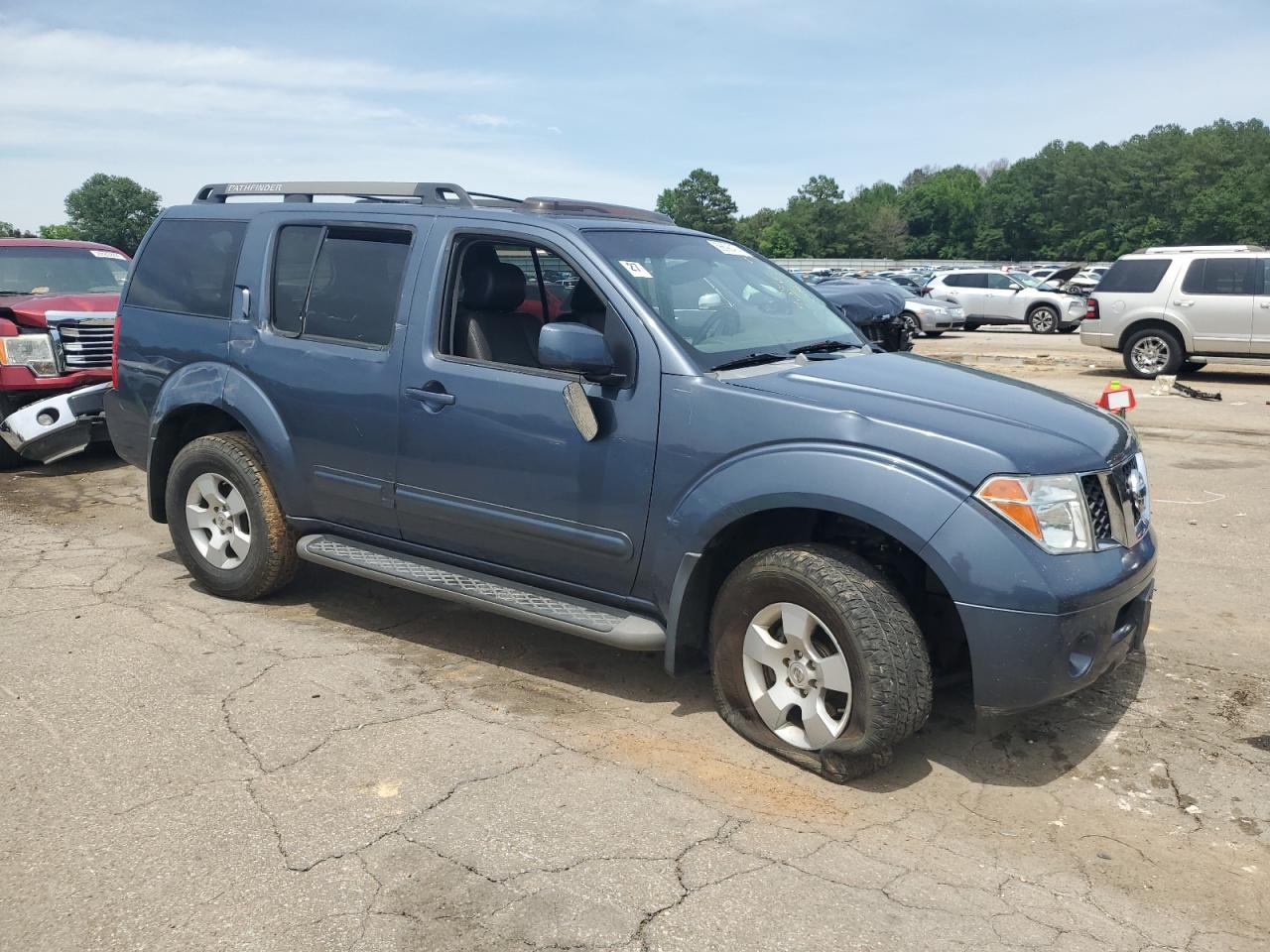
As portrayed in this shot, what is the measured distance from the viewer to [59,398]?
833 cm

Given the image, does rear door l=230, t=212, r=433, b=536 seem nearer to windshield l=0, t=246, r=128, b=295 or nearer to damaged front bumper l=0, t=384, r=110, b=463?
damaged front bumper l=0, t=384, r=110, b=463

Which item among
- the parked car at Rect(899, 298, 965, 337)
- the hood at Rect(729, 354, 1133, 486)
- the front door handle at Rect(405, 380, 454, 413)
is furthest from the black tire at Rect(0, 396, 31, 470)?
the parked car at Rect(899, 298, 965, 337)

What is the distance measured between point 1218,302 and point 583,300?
13399 millimetres

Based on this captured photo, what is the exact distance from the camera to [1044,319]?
87.7 feet

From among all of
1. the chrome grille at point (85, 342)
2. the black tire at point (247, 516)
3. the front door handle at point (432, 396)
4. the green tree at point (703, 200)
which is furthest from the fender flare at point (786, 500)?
the green tree at point (703, 200)

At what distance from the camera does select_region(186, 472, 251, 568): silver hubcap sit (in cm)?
539

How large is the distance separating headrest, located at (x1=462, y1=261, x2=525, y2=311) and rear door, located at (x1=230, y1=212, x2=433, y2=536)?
0.87ft

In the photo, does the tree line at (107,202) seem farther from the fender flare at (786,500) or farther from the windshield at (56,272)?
the fender flare at (786,500)

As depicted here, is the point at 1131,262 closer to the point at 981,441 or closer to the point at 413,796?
the point at 981,441

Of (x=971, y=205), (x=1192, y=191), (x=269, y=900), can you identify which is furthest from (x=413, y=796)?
(x=971, y=205)

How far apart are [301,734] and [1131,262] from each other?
1507cm

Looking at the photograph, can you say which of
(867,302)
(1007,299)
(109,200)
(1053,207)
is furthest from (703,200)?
(867,302)

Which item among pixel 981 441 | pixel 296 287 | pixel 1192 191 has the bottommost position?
pixel 981 441

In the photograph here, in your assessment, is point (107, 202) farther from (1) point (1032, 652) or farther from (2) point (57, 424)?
(1) point (1032, 652)
